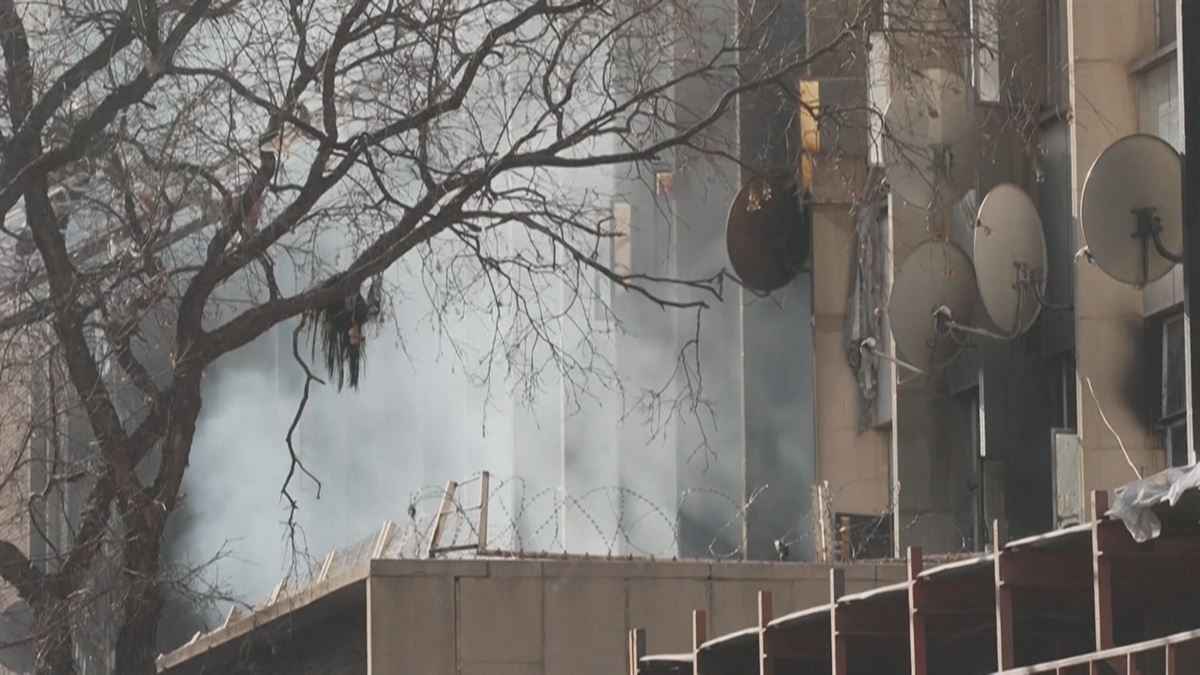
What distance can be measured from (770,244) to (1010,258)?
8005 mm

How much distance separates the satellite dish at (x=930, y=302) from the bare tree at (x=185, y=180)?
9.02 meters

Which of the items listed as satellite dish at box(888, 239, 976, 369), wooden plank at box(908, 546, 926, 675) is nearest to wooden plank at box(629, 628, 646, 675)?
satellite dish at box(888, 239, 976, 369)

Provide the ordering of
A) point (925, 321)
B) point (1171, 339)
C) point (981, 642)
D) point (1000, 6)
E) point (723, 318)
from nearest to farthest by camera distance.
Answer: point (1000, 6) → point (981, 642) → point (1171, 339) → point (925, 321) → point (723, 318)

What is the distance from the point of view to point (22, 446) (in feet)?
45.1

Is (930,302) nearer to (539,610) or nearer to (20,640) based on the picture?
(539,610)

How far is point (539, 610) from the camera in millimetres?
22516

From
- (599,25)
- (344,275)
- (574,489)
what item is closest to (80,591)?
(344,275)

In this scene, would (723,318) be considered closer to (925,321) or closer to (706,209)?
(706,209)

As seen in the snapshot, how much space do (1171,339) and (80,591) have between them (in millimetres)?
11437

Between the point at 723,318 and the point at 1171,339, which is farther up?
the point at 723,318

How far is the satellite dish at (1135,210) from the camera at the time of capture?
64.1 feet

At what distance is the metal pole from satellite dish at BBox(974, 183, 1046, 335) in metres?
4.76

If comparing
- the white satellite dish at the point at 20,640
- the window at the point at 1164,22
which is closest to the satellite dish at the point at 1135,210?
the window at the point at 1164,22

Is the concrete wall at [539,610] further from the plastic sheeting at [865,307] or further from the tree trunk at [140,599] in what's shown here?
the tree trunk at [140,599]
